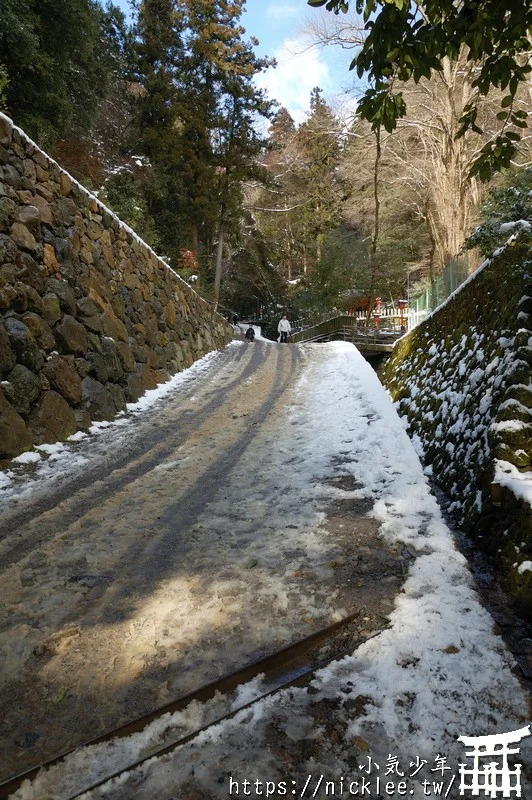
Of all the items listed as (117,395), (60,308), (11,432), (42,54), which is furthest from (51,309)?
(42,54)

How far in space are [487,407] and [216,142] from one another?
1760 cm

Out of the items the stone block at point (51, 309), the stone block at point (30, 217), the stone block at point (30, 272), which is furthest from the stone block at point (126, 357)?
the stone block at point (30, 217)

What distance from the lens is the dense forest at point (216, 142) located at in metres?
9.52

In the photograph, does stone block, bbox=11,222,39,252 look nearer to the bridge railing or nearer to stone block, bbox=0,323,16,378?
stone block, bbox=0,323,16,378

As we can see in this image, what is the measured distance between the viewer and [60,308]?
5500 millimetres

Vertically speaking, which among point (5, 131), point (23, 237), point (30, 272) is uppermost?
point (5, 131)

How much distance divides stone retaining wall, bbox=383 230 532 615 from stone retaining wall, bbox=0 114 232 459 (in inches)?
167

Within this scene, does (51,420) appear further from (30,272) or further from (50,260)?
(50,260)

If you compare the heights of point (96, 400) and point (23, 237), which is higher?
point (23, 237)

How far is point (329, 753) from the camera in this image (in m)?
1.62

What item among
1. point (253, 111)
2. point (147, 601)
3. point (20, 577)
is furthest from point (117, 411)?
point (253, 111)

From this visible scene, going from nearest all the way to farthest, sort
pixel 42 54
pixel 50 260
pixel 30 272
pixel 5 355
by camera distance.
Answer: pixel 5 355 < pixel 30 272 < pixel 50 260 < pixel 42 54

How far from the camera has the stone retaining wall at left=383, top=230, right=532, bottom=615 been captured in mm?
3367

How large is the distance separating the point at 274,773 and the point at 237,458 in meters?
3.31
